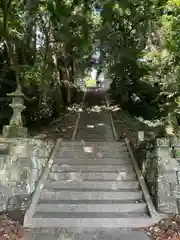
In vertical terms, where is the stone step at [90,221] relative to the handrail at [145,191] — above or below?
below

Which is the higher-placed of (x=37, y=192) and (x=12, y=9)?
(x=12, y=9)

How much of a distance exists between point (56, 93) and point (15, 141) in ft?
23.1

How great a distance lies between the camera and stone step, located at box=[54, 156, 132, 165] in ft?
23.3

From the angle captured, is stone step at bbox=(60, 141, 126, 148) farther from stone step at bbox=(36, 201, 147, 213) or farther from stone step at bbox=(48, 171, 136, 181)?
stone step at bbox=(36, 201, 147, 213)

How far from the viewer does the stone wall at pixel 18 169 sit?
594 centimetres

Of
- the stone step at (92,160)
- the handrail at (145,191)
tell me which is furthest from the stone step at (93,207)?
the stone step at (92,160)

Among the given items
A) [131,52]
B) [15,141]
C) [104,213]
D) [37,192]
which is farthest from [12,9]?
[104,213]

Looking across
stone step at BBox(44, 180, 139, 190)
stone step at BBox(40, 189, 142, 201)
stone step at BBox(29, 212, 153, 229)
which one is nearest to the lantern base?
stone step at BBox(44, 180, 139, 190)

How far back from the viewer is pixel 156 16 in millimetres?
11422

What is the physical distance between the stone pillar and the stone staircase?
331 mm

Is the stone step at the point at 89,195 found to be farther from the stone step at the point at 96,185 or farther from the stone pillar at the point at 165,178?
the stone pillar at the point at 165,178

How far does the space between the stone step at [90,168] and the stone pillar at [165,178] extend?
1.17 m

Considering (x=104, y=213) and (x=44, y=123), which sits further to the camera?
(x=44, y=123)

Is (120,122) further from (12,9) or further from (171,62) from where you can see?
(12,9)
